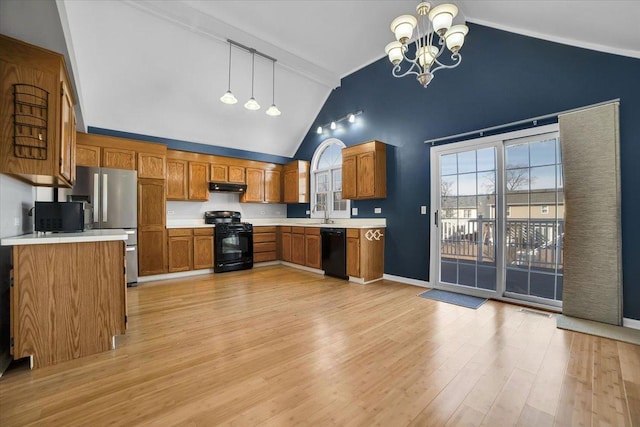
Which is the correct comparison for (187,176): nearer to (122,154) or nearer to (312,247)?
(122,154)

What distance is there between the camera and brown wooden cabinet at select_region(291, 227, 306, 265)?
5.57 metres

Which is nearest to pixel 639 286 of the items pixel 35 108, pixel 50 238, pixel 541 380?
pixel 541 380

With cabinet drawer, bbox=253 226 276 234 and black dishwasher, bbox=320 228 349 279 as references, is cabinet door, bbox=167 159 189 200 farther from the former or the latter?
black dishwasher, bbox=320 228 349 279

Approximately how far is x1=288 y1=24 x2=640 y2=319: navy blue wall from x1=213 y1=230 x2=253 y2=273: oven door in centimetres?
241

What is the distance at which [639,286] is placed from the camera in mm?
2643

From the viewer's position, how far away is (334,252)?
16.0 ft

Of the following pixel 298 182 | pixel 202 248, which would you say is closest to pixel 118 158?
pixel 202 248

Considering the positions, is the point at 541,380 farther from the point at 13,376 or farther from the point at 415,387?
the point at 13,376

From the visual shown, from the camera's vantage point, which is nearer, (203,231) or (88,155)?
(88,155)

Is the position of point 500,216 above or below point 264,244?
above

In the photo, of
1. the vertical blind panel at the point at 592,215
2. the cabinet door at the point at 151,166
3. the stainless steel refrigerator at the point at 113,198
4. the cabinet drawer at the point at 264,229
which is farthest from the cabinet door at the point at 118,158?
the vertical blind panel at the point at 592,215

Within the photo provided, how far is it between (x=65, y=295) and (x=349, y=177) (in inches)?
161

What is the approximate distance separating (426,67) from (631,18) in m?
1.74

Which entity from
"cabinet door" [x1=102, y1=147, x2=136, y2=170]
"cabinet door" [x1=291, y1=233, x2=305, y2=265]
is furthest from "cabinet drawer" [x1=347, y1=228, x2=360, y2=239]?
"cabinet door" [x1=102, y1=147, x2=136, y2=170]
